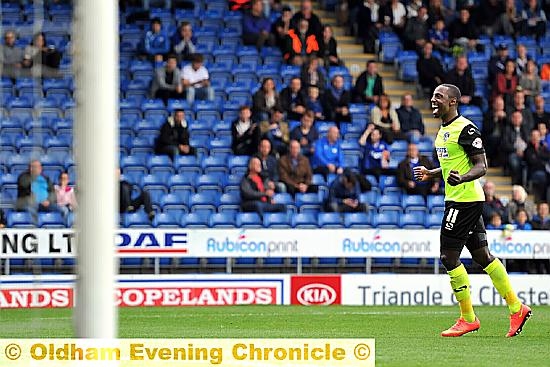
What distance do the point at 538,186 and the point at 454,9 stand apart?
566cm

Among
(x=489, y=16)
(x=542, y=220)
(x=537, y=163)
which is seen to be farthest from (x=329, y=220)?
(x=489, y=16)

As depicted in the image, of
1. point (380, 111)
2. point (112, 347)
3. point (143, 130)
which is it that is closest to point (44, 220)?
point (143, 130)

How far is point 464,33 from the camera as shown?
2381cm

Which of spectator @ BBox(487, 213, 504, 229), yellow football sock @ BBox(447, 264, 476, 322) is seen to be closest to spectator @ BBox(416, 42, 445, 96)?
spectator @ BBox(487, 213, 504, 229)

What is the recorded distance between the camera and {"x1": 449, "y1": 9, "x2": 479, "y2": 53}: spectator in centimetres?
2370

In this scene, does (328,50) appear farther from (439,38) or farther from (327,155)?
(327,155)

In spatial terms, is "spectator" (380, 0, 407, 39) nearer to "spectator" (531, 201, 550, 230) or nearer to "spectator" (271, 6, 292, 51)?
"spectator" (271, 6, 292, 51)

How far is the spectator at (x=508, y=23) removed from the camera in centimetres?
2442

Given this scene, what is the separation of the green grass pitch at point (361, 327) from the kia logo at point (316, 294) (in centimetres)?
106

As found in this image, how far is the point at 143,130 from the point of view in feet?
68.5

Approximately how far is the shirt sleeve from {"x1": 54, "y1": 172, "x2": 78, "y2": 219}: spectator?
15.1 feet

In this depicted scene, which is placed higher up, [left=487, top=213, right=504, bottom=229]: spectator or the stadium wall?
[left=487, top=213, right=504, bottom=229]: spectator

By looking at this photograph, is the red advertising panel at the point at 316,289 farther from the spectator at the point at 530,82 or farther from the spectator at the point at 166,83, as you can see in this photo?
the spectator at the point at 530,82

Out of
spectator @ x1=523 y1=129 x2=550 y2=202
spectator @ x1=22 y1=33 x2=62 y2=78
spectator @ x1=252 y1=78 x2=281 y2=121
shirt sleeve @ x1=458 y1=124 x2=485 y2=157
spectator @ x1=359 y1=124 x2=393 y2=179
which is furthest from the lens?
spectator @ x1=252 y1=78 x2=281 y2=121
